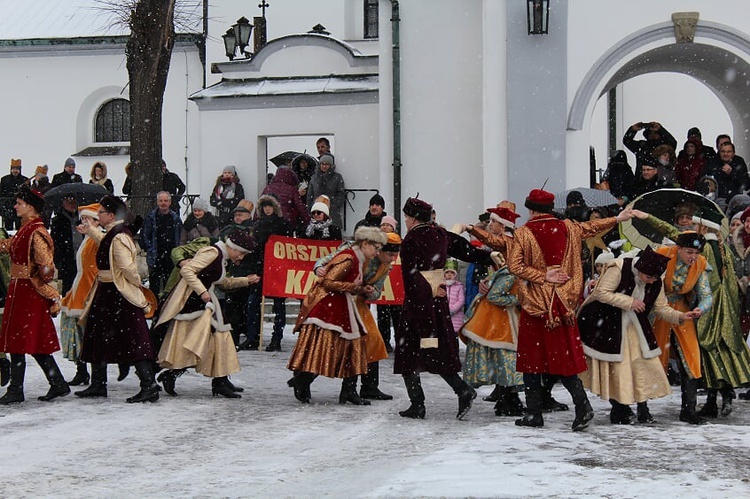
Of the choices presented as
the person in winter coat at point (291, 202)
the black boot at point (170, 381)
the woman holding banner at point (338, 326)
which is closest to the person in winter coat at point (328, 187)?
the person in winter coat at point (291, 202)

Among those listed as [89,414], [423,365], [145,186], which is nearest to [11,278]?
[89,414]

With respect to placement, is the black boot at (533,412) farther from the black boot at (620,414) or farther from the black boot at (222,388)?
the black boot at (222,388)

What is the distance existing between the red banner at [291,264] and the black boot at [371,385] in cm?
388

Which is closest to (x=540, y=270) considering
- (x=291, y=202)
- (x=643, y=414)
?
(x=643, y=414)

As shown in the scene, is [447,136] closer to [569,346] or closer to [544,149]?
[544,149]

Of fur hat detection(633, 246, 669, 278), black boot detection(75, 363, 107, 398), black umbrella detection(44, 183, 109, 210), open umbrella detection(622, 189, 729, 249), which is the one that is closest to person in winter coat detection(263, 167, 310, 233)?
black umbrella detection(44, 183, 109, 210)

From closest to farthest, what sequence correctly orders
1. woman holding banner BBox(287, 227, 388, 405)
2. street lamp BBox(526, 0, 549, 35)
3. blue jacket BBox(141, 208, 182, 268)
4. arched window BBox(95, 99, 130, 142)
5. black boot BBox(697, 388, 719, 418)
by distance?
black boot BBox(697, 388, 719, 418) → woman holding banner BBox(287, 227, 388, 405) → blue jacket BBox(141, 208, 182, 268) → street lamp BBox(526, 0, 549, 35) → arched window BBox(95, 99, 130, 142)

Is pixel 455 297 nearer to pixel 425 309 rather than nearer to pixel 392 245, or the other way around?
pixel 392 245

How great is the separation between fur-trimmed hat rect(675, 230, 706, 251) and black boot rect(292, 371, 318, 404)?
321cm

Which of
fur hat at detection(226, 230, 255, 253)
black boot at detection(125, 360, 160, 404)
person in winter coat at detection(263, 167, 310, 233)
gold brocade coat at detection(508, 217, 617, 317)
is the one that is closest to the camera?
gold brocade coat at detection(508, 217, 617, 317)

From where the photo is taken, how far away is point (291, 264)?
15.5 metres

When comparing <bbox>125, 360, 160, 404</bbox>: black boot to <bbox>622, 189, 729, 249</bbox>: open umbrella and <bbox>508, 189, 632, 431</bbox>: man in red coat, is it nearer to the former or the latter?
<bbox>508, 189, 632, 431</bbox>: man in red coat

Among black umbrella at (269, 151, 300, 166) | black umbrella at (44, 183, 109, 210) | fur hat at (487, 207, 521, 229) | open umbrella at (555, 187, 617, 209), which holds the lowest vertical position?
fur hat at (487, 207, 521, 229)

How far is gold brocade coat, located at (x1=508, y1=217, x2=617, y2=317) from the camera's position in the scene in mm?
9594
